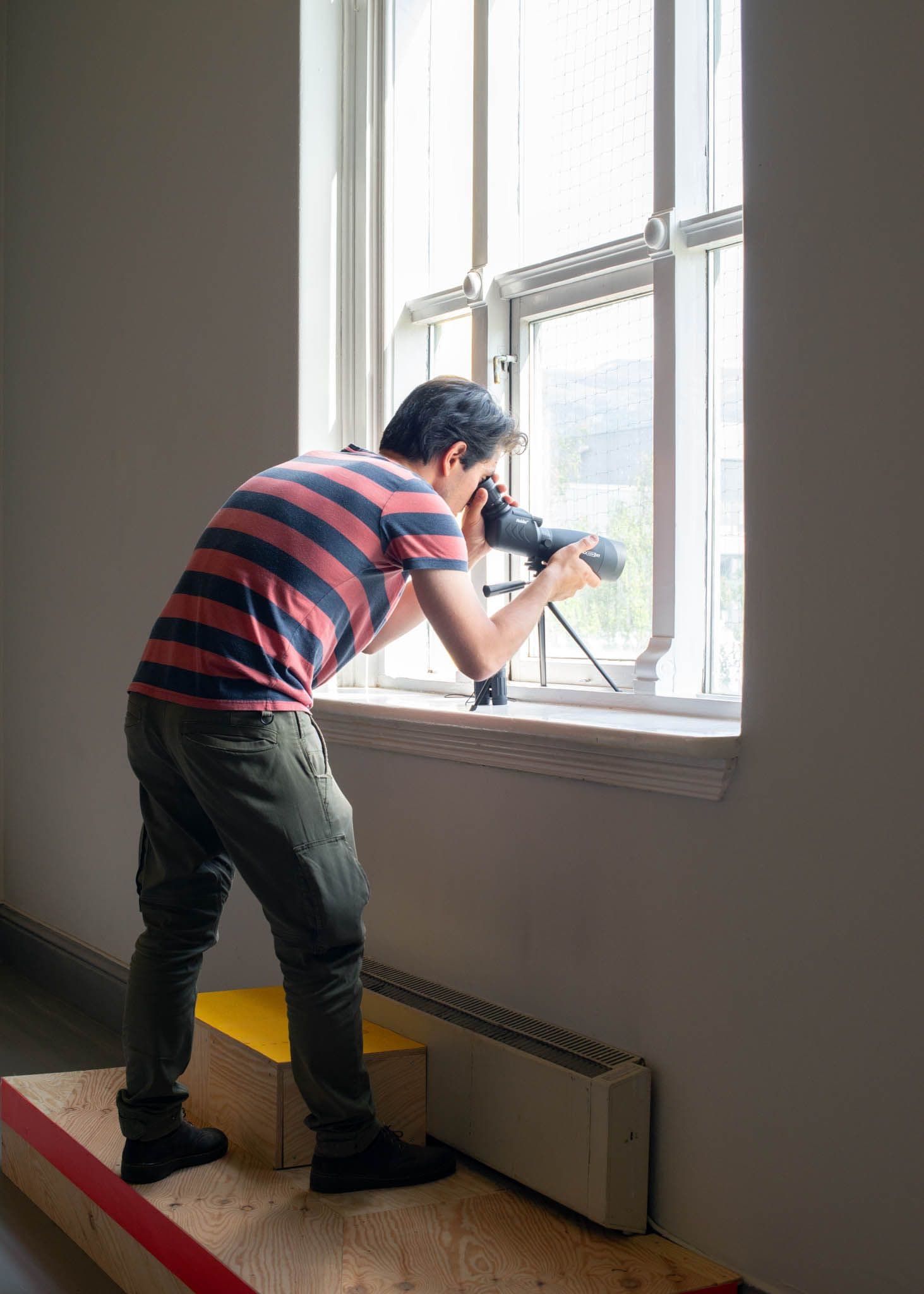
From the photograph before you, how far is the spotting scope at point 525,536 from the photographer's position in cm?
215

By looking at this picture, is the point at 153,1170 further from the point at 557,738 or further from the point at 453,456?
the point at 453,456

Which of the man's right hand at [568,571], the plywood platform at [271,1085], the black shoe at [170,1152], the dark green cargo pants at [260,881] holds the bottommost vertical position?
the black shoe at [170,1152]

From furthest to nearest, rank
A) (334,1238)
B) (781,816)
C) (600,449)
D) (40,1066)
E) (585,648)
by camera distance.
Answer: (40,1066)
(600,449)
(585,648)
(334,1238)
(781,816)

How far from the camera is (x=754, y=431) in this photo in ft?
5.54

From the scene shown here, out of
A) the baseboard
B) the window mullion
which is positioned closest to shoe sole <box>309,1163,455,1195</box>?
the window mullion

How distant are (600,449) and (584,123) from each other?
0.63m

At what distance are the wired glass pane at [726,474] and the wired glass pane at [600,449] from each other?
0.14 metres

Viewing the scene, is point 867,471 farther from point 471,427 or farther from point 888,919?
point 471,427

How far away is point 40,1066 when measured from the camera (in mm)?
3090

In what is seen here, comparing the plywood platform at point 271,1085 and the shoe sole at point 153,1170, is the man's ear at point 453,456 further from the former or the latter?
the shoe sole at point 153,1170

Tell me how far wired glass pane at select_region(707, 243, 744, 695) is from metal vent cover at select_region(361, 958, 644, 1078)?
632mm

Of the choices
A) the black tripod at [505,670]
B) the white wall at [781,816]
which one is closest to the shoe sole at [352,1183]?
the white wall at [781,816]

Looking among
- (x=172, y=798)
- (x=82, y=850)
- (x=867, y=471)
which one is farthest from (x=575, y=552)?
(x=82, y=850)

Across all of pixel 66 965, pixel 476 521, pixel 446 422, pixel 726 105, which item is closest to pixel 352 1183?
pixel 476 521
